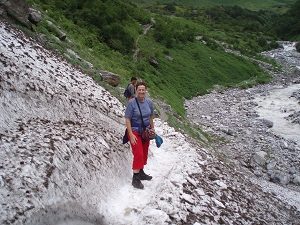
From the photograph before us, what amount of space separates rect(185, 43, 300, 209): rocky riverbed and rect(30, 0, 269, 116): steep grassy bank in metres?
2.77

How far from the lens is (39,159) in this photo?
9938 mm

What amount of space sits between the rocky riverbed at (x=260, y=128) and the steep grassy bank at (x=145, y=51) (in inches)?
109

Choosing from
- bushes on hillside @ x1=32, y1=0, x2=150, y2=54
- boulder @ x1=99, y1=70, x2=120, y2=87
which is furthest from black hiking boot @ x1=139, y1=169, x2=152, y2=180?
bushes on hillside @ x1=32, y1=0, x2=150, y2=54

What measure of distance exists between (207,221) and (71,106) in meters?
6.46

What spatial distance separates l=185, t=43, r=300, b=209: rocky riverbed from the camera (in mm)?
21734

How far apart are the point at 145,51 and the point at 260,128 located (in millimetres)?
16624

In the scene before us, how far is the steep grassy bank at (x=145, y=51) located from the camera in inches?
1192

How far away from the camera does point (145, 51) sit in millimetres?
43062

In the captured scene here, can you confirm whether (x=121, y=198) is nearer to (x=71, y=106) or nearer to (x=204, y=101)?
(x=71, y=106)

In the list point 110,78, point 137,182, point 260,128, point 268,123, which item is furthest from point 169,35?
point 137,182

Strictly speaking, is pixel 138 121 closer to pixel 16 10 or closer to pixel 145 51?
pixel 16 10

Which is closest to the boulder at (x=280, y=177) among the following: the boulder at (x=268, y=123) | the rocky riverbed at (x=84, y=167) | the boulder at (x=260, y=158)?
the boulder at (x=260, y=158)

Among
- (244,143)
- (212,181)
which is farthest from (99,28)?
(212,181)

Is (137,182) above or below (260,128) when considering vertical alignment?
above
